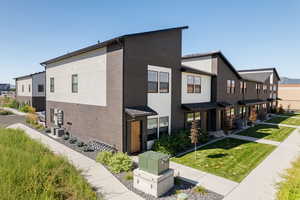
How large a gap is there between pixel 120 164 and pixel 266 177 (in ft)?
24.6

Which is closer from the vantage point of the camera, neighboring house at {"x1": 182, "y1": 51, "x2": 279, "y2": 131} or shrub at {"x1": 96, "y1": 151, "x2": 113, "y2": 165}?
shrub at {"x1": 96, "y1": 151, "x2": 113, "y2": 165}

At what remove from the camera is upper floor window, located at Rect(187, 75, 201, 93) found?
51.9 feet

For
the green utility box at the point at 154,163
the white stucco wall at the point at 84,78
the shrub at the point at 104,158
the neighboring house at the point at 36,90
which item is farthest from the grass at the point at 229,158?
the neighboring house at the point at 36,90

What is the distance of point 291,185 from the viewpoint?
7480 mm

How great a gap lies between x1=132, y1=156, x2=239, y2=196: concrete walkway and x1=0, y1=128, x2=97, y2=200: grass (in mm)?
4513

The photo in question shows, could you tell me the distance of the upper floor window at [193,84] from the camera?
51.9 ft

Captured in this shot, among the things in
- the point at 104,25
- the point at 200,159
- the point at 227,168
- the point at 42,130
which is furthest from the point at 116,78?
the point at 42,130

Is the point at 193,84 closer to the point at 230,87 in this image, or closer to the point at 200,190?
the point at 230,87

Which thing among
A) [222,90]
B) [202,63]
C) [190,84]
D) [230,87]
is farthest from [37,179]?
[230,87]

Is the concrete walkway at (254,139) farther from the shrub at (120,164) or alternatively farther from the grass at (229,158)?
the shrub at (120,164)

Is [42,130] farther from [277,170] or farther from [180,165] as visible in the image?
[277,170]

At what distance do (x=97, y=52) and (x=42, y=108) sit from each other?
90.3 ft

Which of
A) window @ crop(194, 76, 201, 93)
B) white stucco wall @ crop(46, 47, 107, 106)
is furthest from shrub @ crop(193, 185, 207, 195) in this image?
window @ crop(194, 76, 201, 93)

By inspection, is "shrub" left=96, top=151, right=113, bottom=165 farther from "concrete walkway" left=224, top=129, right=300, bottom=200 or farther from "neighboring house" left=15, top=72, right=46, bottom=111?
"neighboring house" left=15, top=72, right=46, bottom=111
